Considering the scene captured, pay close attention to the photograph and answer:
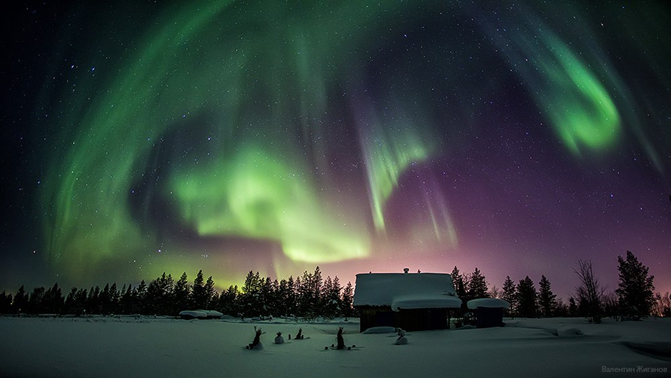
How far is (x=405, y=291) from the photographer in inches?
1383

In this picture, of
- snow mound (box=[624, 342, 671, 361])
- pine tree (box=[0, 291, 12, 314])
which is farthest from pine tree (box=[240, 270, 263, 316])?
pine tree (box=[0, 291, 12, 314])

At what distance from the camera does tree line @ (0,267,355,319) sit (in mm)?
68438

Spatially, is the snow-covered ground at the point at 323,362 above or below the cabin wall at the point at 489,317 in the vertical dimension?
above

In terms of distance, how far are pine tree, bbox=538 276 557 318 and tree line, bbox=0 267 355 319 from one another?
137 ft

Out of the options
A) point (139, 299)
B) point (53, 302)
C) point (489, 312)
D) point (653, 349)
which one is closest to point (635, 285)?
point (489, 312)

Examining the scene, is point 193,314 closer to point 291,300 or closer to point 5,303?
point 291,300

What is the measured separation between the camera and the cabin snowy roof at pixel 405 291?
31234mm

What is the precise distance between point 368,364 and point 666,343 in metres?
13.5

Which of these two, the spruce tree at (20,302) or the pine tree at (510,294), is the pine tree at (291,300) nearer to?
the pine tree at (510,294)

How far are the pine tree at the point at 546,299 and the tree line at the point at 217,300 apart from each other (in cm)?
4177

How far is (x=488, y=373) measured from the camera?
9.65m

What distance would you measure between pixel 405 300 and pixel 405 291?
3.71m

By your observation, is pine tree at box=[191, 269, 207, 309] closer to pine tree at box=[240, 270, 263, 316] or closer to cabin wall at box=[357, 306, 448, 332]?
pine tree at box=[240, 270, 263, 316]

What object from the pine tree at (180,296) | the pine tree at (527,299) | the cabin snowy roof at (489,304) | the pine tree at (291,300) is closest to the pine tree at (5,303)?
the pine tree at (180,296)
